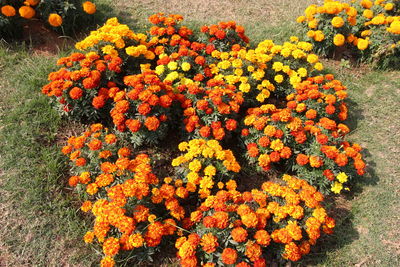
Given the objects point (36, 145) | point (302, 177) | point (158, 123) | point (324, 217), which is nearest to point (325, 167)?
point (302, 177)

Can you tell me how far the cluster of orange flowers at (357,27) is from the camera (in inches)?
229

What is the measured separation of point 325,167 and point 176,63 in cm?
269

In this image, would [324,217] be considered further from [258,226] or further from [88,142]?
[88,142]

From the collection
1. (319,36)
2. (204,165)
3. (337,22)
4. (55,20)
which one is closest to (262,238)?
(204,165)

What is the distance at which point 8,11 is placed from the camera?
5.13 meters

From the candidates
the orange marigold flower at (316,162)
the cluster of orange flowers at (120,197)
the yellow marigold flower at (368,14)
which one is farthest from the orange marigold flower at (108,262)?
the yellow marigold flower at (368,14)

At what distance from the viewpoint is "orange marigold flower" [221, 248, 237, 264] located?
2992mm

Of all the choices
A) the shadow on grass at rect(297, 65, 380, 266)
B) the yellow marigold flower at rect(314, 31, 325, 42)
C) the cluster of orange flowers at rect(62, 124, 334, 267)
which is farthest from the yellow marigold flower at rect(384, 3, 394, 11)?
the cluster of orange flowers at rect(62, 124, 334, 267)

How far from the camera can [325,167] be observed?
13.5ft

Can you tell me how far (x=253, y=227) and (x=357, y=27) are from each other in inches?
194

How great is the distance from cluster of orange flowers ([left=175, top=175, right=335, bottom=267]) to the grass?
609 mm

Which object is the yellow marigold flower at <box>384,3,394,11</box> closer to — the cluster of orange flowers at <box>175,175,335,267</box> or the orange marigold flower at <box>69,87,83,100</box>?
the cluster of orange flowers at <box>175,175,335,267</box>

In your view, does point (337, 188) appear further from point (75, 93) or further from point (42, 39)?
point (42, 39)

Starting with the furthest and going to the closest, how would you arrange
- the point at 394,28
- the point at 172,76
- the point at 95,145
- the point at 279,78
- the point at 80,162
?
the point at 394,28
the point at 279,78
the point at 172,76
the point at 95,145
the point at 80,162
